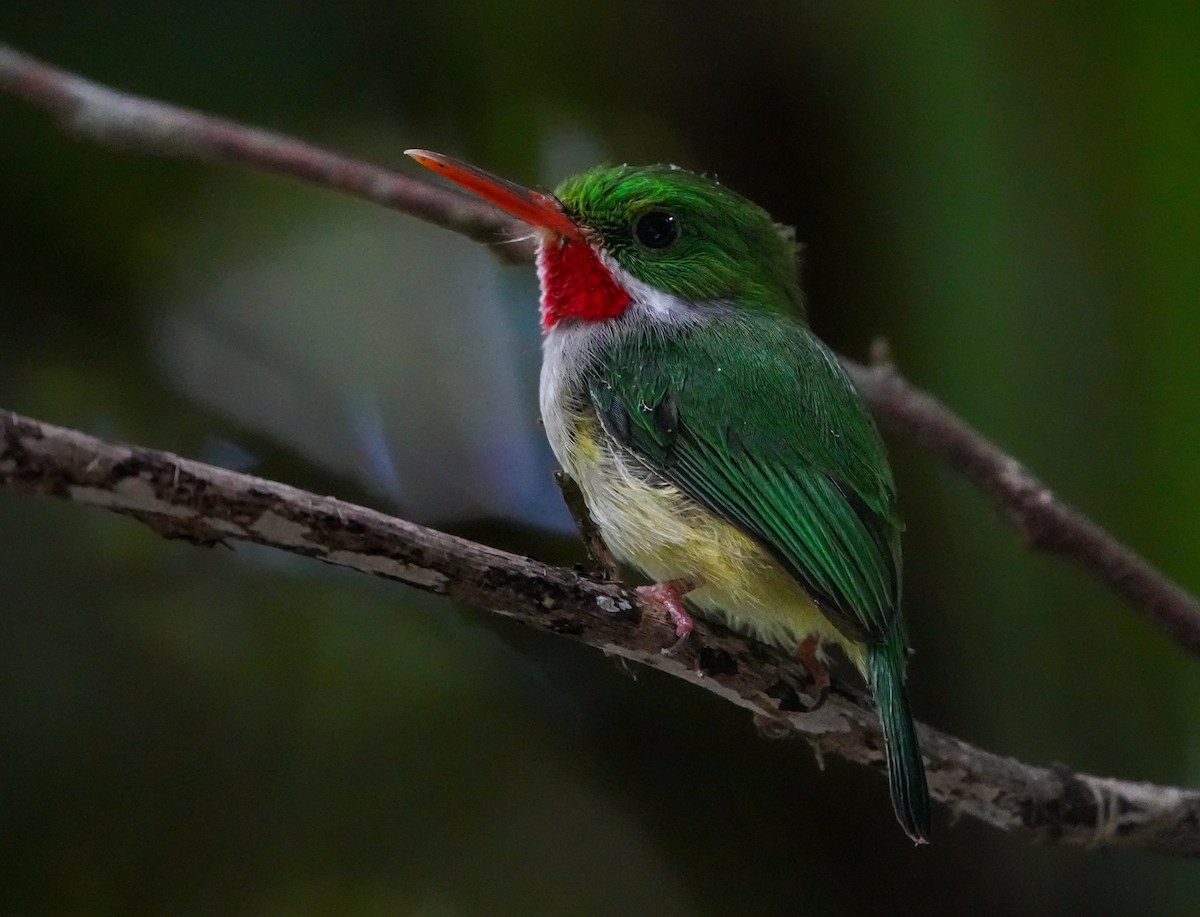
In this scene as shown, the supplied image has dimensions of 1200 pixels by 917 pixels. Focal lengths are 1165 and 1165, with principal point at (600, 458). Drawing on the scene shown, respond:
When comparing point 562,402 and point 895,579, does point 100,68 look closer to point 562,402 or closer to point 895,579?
point 562,402

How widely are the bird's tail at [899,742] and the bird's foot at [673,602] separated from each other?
27 cm

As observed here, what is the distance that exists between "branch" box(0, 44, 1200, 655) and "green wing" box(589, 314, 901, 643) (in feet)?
1.48

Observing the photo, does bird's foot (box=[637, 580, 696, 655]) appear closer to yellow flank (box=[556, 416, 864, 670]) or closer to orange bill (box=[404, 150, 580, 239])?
yellow flank (box=[556, 416, 864, 670])

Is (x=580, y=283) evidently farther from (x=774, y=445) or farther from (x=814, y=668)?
(x=814, y=668)

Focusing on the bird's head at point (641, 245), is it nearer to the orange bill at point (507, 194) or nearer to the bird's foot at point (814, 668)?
the orange bill at point (507, 194)

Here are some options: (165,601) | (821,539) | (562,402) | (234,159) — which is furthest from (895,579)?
(234,159)

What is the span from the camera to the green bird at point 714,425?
1.66 meters

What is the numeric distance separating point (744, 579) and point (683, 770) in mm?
895

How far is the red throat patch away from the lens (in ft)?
6.45

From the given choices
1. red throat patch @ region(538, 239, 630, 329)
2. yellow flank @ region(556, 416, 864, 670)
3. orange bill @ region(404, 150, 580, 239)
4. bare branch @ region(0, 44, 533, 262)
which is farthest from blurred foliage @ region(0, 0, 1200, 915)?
orange bill @ region(404, 150, 580, 239)

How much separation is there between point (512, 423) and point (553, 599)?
974mm

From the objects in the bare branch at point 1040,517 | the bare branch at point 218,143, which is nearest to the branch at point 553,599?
the bare branch at point 1040,517

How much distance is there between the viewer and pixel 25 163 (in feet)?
7.07

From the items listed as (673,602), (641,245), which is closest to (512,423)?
(641,245)
